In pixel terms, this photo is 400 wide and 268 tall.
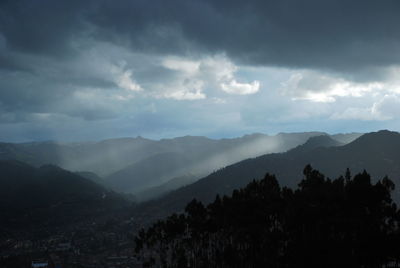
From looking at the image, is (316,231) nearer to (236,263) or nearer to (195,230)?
(236,263)

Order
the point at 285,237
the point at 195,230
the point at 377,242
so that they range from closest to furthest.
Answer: the point at 377,242 < the point at 285,237 < the point at 195,230

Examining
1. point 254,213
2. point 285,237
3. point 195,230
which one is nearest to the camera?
point 285,237

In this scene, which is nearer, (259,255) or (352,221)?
(352,221)

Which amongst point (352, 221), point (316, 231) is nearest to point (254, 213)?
point (316, 231)

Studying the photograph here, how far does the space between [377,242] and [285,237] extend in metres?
17.0

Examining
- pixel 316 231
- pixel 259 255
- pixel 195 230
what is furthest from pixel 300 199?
pixel 195 230

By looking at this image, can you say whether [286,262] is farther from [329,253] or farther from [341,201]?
[341,201]

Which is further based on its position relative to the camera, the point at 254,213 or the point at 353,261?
the point at 254,213

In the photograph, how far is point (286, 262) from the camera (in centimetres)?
Result: 7231

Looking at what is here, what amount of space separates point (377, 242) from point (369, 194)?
7.81 meters

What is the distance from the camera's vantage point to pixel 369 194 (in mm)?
67438

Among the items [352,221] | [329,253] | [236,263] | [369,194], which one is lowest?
[236,263]

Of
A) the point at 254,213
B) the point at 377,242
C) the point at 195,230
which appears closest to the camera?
the point at 377,242

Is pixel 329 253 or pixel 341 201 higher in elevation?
pixel 341 201
